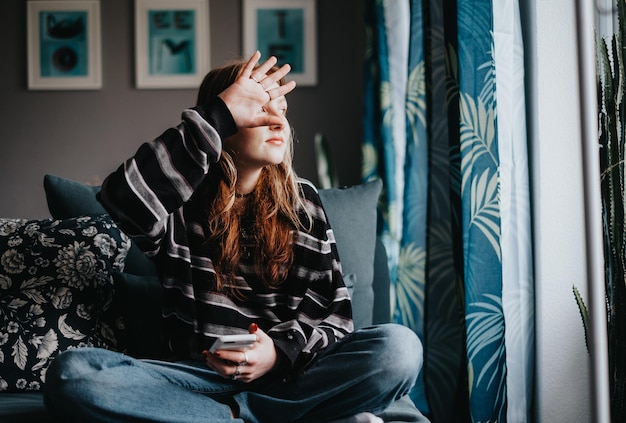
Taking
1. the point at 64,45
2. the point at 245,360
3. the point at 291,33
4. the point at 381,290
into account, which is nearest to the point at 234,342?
the point at 245,360

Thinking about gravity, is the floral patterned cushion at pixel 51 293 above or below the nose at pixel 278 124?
below

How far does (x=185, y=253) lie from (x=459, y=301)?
2.23ft

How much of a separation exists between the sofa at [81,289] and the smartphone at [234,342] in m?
0.44

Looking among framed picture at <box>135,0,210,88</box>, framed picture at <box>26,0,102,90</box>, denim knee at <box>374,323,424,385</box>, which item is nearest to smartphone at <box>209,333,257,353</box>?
denim knee at <box>374,323,424,385</box>

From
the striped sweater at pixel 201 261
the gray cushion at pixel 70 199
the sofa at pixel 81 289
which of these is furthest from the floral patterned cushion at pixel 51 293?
the striped sweater at pixel 201 261

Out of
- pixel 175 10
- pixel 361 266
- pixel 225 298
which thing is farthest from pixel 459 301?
pixel 175 10

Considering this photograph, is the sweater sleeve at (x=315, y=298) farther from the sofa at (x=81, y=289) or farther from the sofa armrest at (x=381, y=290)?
the sofa armrest at (x=381, y=290)

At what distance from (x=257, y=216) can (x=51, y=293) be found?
55 centimetres

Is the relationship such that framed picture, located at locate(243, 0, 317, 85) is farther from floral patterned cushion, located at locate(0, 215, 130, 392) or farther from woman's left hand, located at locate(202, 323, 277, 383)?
woman's left hand, located at locate(202, 323, 277, 383)

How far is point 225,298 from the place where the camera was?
1585 mm

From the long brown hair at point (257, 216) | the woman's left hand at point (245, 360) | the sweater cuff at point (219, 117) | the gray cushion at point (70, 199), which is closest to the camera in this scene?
the woman's left hand at point (245, 360)

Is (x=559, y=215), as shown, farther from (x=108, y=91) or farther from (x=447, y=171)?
(x=108, y=91)

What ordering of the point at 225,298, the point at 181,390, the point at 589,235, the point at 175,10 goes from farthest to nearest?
1. the point at 175,10
2. the point at 225,298
3. the point at 181,390
4. the point at 589,235

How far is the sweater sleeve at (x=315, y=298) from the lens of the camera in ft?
4.90
